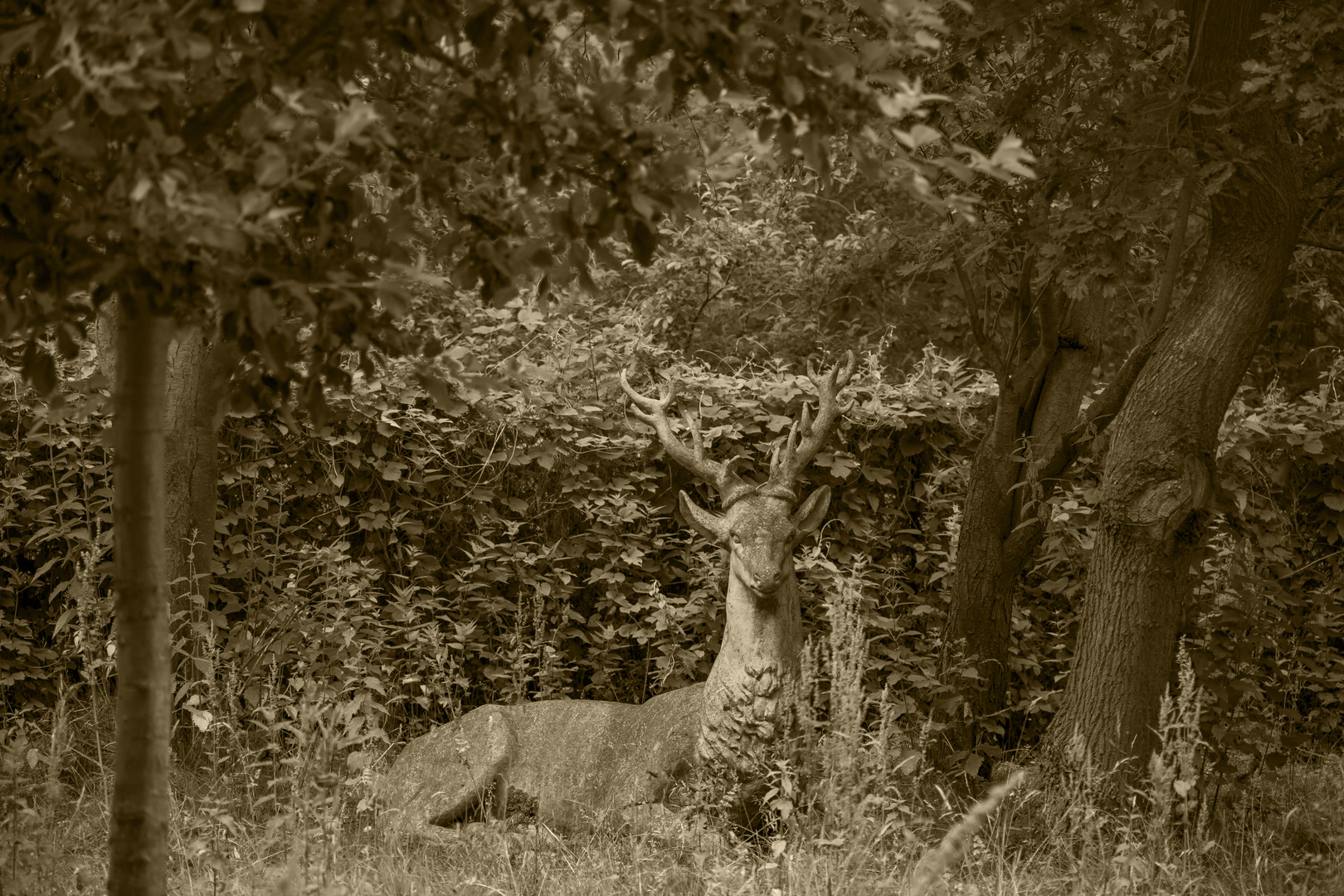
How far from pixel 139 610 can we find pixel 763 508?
284 centimetres

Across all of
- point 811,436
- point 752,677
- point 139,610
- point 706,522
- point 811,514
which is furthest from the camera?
point 811,436

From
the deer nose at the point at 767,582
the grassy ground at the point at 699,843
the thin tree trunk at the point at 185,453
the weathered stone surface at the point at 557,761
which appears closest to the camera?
the grassy ground at the point at 699,843

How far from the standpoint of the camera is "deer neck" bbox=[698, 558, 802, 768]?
4.63m

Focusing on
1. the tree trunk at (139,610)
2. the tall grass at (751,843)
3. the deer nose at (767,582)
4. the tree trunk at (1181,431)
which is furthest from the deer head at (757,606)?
the tree trunk at (139,610)

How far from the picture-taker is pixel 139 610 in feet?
7.85

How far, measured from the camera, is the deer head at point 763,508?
4668 millimetres

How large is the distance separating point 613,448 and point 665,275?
3391mm

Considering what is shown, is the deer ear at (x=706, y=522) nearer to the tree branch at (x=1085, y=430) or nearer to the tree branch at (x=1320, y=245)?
the tree branch at (x=1085, y=430)

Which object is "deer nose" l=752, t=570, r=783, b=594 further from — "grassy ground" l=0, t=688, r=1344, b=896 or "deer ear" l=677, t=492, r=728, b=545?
"grassy ground" l=0, t=688, r=1344, b=896

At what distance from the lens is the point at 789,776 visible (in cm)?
437

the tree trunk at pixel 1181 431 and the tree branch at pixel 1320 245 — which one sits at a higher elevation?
the tree branch at pixel 1320 245

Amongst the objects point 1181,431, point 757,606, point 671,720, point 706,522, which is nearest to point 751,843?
point 671,720

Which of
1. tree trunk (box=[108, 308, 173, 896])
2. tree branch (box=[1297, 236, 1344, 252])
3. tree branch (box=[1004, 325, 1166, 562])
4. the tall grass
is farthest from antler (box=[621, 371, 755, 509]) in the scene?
tree trunk (box=[108, 308, 173, 896])

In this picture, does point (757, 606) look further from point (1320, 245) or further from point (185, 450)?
point (1320, 245)
